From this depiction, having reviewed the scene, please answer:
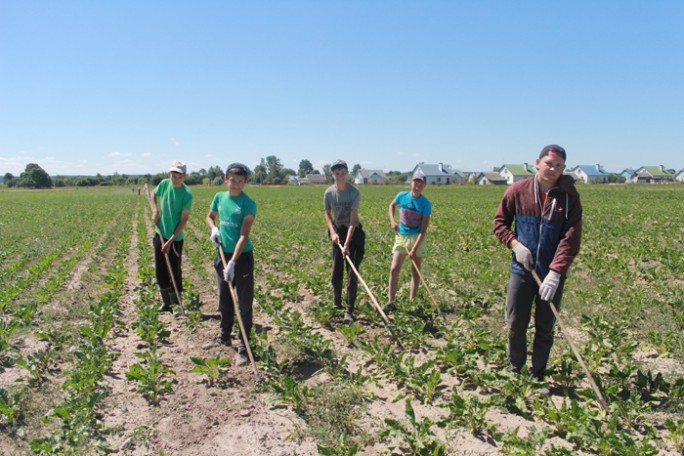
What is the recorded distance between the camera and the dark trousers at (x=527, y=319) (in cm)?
403

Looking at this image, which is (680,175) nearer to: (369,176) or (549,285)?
(369,176)

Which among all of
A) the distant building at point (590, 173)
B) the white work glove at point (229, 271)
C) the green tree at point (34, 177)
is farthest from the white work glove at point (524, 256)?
the green tree at point (34, 177)

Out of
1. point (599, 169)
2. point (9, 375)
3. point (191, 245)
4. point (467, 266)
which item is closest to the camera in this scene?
point (9, 375)

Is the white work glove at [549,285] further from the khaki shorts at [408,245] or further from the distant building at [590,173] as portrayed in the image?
the distant building at [590,173]

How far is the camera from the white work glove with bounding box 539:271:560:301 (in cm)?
368

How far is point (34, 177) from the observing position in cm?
10100

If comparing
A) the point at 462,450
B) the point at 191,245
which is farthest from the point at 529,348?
the point at 191,245

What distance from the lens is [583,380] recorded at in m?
4.36

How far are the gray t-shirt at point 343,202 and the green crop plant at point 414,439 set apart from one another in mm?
2975

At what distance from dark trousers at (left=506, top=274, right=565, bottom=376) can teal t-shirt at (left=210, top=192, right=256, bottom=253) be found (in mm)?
2955

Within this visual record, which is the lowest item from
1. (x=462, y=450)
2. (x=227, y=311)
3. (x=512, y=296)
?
(x=462, y=450)

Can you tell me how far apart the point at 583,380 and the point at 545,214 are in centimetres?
193

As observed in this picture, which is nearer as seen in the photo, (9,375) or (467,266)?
(9,375)

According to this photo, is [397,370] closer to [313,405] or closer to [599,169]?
[313,405]
